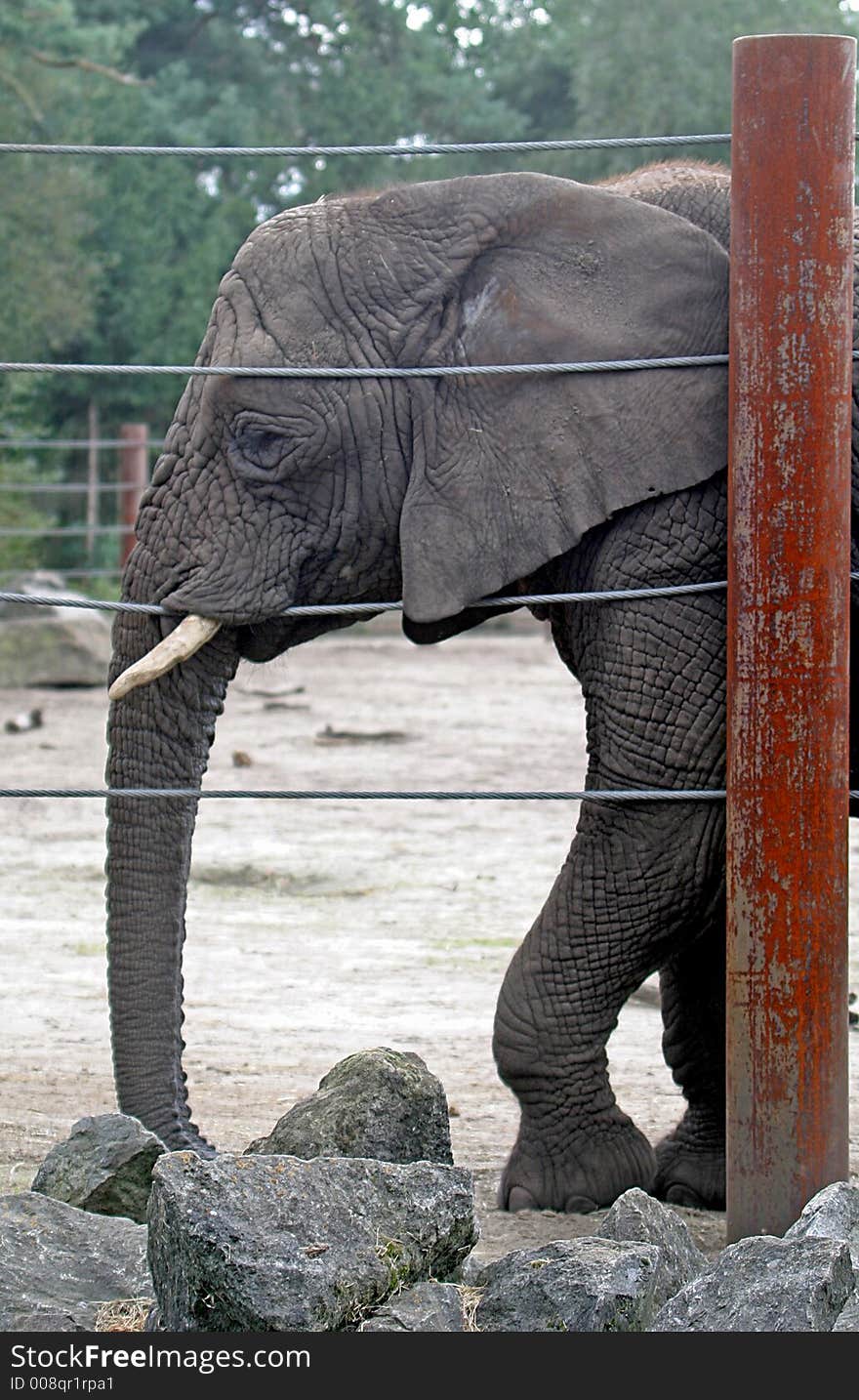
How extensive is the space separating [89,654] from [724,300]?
12.0m

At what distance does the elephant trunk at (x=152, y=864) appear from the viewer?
420 centimetres

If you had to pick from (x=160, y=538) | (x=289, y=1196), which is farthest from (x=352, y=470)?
(x=289, y=1196)

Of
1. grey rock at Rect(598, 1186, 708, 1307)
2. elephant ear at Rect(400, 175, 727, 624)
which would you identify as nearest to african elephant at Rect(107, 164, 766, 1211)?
elephant ear at Rect(400, 175, 727, 624)

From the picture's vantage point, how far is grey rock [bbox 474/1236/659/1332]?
9.91 feet

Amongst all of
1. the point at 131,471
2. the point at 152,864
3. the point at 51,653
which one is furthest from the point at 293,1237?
the point at 131,471

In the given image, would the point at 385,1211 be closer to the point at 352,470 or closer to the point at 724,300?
the point at 352,470

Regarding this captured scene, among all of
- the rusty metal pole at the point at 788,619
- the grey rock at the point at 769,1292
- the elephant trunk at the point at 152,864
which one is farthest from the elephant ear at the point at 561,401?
the grey rock at the point at 769,1292

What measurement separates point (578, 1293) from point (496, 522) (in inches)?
66.4

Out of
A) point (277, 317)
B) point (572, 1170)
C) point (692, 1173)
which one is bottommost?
point (692, 1173)

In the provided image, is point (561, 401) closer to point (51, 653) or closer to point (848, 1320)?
point (848, 1320)

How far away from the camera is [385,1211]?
3225 millimetres

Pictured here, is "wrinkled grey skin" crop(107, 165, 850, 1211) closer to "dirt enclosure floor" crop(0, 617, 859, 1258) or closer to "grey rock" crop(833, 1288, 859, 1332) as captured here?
"dirt enclosure floor" crop(0, 617, 859, 1258)

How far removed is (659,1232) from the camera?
3.36 meters

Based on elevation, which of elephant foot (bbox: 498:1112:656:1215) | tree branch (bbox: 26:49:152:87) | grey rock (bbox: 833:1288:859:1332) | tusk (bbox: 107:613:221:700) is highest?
tree branch (bbox: 26:49:152:87)
